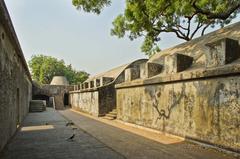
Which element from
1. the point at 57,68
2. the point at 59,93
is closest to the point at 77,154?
the point at 59,93

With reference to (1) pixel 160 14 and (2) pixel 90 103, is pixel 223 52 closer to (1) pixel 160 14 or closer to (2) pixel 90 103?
(1) pixel 160 14

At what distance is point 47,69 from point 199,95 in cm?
4922

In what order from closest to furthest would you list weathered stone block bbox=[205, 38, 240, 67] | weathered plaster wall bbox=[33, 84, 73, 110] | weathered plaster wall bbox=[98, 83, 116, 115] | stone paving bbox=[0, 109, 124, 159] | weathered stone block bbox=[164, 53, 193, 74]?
stone paving bbox=[0, 109, 124, 159] < weathered stone block bbox=[205, 38, 240, 67] < weathered stone block bbox=[164, 53, 193, 74] < weathered plaster wall bbox=[98, 83, 116, 115] < weathered plaster wall bbox=[33, 84, 73, 110]

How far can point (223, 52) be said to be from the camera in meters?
5.71

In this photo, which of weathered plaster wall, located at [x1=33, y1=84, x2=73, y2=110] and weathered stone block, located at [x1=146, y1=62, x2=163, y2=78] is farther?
weathered plaster wall, located at [x1=33, y1=84, x2=73, y2=110]

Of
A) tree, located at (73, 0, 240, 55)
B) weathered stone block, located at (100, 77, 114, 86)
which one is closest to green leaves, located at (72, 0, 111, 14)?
tree, located at (73, 0, 240, 55)

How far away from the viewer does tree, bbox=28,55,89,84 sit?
52.1 meters

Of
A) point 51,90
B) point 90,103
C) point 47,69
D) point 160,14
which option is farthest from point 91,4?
point 47,69

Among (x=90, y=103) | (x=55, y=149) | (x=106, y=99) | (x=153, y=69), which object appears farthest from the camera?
(x=90, y=103)

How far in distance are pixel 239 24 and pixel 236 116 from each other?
4666 millimetres

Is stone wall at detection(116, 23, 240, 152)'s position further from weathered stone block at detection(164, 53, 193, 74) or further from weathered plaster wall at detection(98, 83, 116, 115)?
weathered plaster wall at detection(98, 83, 116, 115)

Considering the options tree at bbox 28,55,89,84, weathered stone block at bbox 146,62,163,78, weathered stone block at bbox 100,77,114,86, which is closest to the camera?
weathered stone block at bbox 146,62,163,78

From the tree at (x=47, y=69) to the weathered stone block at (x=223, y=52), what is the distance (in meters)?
48.6

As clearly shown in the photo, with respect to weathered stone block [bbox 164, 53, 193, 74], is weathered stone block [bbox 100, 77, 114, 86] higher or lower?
lower
